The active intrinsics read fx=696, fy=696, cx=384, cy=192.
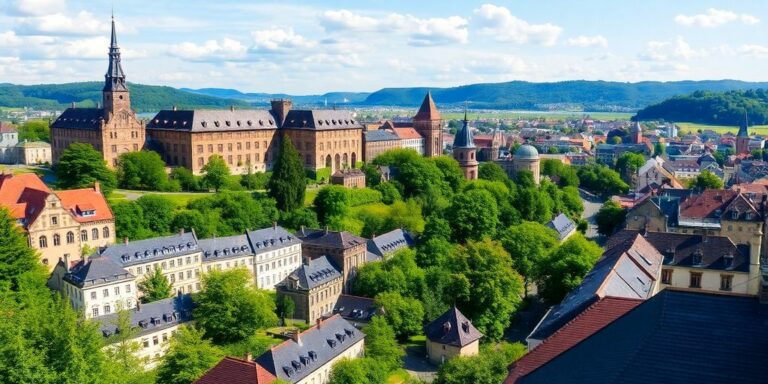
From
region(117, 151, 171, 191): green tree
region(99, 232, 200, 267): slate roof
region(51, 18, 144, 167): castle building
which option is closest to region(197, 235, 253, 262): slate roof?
region(99, 232, 200, 267): slate roof

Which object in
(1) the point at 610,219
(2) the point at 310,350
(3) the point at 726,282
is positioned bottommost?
(2) the point at 310,350

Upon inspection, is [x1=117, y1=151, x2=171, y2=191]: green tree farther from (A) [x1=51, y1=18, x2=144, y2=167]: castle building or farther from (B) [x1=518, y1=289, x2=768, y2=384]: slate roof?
(B) [x1=518, y1=289, x2=768, y2=384]: slate roof

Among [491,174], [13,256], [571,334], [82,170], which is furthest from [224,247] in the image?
[491,174]

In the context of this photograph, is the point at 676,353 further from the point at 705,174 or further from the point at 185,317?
the point at 705,174

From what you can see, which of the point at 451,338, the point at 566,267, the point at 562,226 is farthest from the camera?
the point at 562,226

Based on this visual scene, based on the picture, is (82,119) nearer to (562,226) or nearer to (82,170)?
(82,170)

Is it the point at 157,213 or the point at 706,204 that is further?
the point at 157,213
